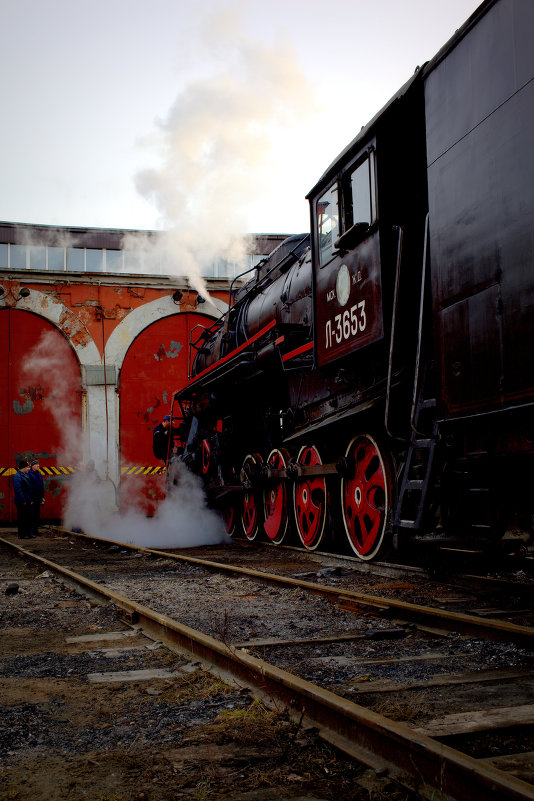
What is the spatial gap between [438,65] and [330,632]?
3.52 metres

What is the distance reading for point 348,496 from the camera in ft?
22.8

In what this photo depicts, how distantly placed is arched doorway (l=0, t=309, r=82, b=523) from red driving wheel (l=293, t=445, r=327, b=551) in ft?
36.7

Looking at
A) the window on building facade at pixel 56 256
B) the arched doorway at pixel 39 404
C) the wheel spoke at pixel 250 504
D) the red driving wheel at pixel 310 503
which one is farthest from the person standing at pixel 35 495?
the window on building facade at pixel 56 256

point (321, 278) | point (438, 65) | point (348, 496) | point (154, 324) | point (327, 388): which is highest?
point (154, 324)

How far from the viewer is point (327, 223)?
6.73 metres

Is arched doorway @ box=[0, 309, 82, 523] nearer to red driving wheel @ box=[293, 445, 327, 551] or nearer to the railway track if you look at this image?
red driving wheel @ box=[293, 445, 327, 551]

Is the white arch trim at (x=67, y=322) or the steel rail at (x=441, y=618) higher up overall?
the white arch trim at (x=67, y=322)

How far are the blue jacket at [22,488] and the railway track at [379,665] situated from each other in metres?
7.39

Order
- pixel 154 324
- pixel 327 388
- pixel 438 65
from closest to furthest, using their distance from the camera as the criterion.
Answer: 1. pixel 438 65
2. pixel 327 388
3. pixel 154 324

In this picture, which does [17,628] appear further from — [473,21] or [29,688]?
[473,21]

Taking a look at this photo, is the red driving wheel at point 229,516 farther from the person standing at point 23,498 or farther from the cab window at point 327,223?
the cab window at point 327,223

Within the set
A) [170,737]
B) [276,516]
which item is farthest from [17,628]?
[276,516]

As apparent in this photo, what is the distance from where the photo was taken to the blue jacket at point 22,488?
1276cm

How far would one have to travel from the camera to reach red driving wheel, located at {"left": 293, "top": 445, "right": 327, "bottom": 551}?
7.68 metres
